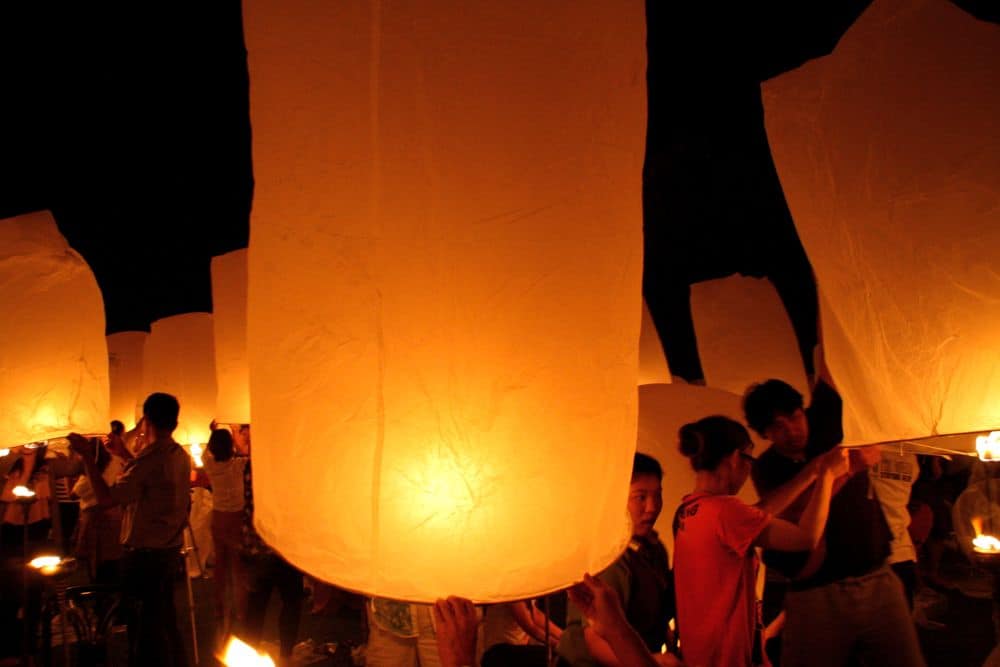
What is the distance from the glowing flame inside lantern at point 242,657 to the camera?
105cm

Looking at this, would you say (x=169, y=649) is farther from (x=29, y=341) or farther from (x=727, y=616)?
(x=727, y=616)

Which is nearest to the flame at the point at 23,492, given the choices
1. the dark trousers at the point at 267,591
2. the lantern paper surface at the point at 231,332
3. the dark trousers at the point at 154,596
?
the dark trousers at the point at 154,596

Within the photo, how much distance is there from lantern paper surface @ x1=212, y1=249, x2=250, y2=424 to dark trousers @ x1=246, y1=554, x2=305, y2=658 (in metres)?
0.80

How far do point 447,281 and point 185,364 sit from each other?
4474 mm

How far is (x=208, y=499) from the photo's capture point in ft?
18.2

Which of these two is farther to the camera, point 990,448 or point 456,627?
point 990,448

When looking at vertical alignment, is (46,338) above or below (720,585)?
above

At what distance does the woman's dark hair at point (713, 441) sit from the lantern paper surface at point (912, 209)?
56 centimetres

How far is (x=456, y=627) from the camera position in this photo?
83 cm

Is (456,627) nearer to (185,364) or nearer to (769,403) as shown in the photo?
(769,403)

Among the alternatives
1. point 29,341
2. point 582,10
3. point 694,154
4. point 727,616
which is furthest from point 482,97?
point 694,154

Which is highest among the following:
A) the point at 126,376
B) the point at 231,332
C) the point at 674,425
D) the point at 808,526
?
the point at 126,376

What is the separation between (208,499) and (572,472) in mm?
5608

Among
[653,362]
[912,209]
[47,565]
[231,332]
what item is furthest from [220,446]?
[912,209]
